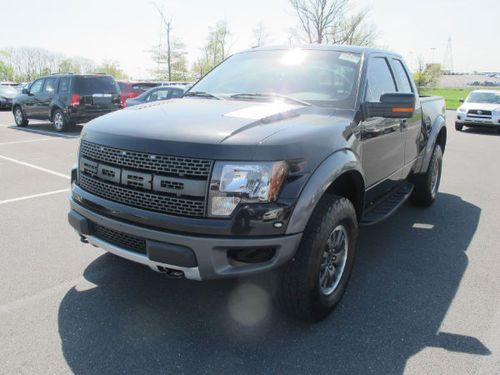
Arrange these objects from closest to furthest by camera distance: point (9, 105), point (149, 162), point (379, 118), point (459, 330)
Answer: point (149, 162) < point (459, 330) < point (379, 118) < point (9, 105)

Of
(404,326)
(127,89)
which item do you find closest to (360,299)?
Answer: (404,326)

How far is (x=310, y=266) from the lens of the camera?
2.55 metres

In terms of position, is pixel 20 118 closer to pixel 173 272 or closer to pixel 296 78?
pixel 296 78

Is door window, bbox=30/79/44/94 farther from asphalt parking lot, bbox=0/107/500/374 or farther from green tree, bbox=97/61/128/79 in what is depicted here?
green tree, bbox=97/61/128/79

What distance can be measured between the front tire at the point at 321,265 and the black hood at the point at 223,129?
18.0 inches

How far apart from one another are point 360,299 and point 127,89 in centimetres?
1801

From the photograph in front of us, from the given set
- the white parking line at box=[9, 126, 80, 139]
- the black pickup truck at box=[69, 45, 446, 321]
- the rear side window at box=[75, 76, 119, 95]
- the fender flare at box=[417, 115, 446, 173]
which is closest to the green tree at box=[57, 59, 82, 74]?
the white parking line at box=[9, 126, 80, 139]

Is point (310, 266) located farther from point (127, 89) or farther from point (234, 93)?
point (127, 89)

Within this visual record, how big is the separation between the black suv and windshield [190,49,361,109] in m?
10.0

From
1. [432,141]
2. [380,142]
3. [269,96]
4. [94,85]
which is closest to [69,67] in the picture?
[94,85]

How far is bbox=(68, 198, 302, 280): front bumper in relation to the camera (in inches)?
91.9

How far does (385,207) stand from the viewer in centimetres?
402

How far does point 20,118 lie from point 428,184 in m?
14.1

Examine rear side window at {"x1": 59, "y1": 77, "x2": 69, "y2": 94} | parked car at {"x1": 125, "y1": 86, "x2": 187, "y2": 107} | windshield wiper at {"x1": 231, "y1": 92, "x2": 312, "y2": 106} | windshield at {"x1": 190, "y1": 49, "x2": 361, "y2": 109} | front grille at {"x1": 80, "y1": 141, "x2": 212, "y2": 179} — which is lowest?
front grille at {"x1": 80, "y1": 141, "x2": 212, "y2": 179}
